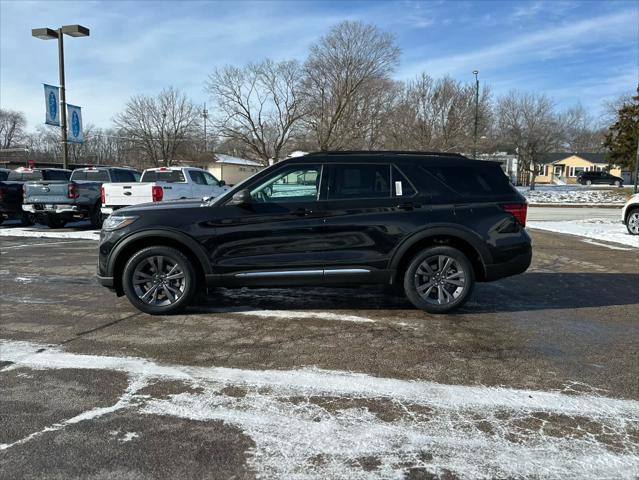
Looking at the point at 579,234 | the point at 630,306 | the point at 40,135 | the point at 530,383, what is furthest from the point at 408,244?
the point at 40,135

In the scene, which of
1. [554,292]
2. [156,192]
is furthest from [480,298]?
[156,192]

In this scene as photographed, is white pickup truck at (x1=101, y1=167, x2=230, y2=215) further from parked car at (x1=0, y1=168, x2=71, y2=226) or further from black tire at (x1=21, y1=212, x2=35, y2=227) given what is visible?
black tire at (x1=21, y1=212, x2=35, y2=227)

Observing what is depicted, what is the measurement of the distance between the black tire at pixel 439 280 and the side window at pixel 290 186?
1.42 m

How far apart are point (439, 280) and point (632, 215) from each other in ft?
34.7

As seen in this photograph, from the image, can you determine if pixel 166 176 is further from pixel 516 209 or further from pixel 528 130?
pixel 528 130

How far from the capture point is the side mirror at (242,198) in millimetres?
5188

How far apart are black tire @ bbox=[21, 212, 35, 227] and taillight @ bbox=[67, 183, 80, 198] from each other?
245 centimetres

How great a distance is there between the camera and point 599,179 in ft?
184

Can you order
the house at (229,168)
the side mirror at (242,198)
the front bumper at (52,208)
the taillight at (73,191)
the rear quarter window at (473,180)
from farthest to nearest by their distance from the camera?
the house at (229,168)
the front bumper at (52,208)
the taillight at (73,191)
the rear quarter window at (473,180)
the side mirror at (242,198)

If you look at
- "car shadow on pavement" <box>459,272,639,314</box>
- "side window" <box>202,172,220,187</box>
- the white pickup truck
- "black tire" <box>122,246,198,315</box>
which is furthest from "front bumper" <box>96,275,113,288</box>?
"side window" <box>202,172,220,187</box>

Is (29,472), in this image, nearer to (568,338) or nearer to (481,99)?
(568,338)

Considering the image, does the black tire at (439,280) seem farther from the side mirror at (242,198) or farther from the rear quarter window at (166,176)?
the rear quarter window at (166,176)

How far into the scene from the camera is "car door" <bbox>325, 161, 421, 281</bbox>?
5.25 meters

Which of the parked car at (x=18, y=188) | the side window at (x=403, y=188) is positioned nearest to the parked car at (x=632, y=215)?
the side window at (x=403, y=188)
